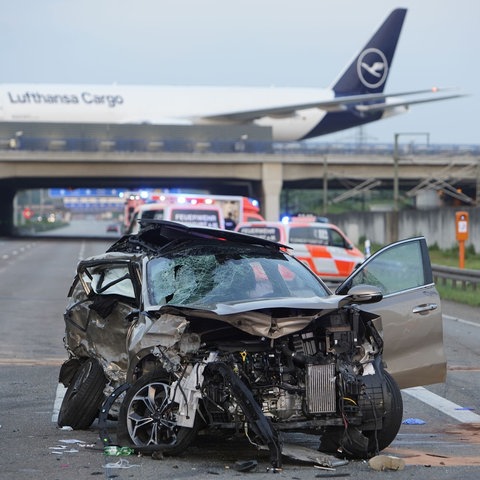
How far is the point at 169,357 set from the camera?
7930mm

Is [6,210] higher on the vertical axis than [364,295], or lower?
higher

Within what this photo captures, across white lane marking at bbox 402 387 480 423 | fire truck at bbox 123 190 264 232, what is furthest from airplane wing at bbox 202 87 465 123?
white lane marking at bbox 402 387 480 423

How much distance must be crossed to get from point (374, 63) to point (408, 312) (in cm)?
7342

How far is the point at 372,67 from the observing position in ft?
266

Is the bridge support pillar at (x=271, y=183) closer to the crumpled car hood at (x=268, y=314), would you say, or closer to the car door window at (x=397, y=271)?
the car door window at (x=397, y=271)

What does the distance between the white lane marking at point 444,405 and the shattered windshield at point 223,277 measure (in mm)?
1799

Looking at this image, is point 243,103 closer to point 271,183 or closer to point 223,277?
point 271,183

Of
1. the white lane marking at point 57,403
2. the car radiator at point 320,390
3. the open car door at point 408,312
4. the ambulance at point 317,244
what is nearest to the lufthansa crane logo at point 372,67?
the ambulance at point 317,244

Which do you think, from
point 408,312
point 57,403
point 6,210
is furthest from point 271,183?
point 408,312

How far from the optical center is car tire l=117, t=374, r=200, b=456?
785 centimetres

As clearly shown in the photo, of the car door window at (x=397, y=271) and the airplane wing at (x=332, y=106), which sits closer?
the car door window at (x=397, y=271)

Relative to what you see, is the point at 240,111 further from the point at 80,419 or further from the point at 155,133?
the point at 80,419

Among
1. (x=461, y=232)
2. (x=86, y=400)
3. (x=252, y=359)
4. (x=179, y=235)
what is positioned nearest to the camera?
(x=252, y=359)

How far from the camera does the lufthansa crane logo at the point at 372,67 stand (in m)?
80.8
